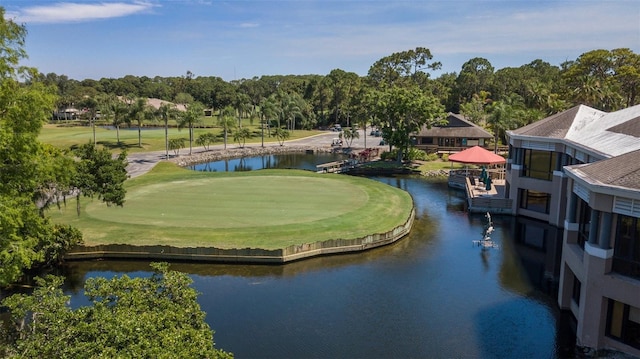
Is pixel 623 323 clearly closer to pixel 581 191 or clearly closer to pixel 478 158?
pixel 581 191

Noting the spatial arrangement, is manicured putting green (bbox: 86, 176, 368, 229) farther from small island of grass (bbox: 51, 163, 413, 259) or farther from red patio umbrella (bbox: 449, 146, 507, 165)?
red patio umbrella (bbox: 449, 146, 507, 165)

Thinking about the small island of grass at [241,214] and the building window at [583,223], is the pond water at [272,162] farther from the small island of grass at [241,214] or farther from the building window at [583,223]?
the building window at [583,223]

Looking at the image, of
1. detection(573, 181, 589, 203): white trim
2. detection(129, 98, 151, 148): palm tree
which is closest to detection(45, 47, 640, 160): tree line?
detection(129, 98, 151, 148): palm tree

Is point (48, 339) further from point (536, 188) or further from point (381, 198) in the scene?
point (536, 188)

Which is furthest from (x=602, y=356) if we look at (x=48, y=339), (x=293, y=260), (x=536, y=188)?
(x=536, y=188)

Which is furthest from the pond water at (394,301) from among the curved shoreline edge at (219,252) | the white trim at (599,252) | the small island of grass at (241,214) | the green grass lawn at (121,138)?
the green grass lawn at (121,138)

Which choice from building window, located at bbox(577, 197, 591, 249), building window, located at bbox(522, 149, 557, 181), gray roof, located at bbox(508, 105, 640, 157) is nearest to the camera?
building window, located at bbox(577, 197, 591, 249)
